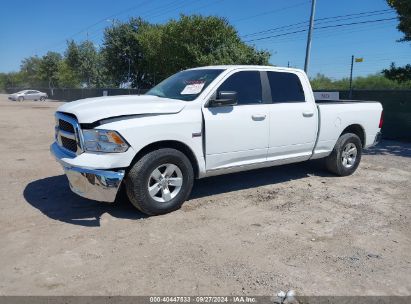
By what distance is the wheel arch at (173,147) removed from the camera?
475 cm

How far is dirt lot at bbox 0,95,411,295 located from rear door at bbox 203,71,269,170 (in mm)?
671

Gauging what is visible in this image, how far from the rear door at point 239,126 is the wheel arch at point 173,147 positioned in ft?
0.61

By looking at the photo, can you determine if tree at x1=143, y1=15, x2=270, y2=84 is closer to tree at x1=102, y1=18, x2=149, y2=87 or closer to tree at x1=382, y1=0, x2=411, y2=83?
tree at x1=102, y1=18, x2=149, y2=87

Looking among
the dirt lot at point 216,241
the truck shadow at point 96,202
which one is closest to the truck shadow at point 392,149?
the truck shadow at point 96,202

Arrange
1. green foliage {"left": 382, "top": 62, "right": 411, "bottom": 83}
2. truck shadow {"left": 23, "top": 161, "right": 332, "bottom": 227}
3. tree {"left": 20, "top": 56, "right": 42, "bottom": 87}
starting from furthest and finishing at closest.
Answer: tree {"left": 20, "top": 56, "right": 42, "bottom": 87}
green foliage {"left": 382, "top": 62, "right": 411, "bottom": 83}
truck shadow {"left": 23, "top": 161, "right": 332, "bottom": 227}

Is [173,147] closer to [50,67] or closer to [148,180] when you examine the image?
[148,180]

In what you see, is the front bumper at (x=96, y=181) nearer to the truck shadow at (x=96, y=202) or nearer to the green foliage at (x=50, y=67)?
the truck shadow at (x=96, y=202)

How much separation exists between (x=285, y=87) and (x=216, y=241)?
3.05 meters

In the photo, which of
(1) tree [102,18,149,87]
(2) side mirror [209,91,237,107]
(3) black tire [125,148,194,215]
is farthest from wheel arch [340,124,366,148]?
(1) tree [102,18,149,87]

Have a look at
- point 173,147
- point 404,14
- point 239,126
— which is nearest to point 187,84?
point 239,126

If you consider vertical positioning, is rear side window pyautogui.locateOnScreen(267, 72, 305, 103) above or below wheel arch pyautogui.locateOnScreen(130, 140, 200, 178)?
above

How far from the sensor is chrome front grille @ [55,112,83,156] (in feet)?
15.0

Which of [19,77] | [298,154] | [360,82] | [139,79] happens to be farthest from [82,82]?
[298,154]

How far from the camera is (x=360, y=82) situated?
125 feet
